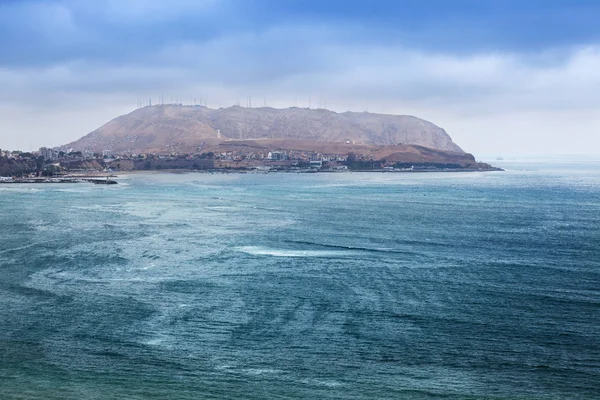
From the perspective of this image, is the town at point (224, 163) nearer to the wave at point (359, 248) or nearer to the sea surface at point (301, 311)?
the sea surface at point (301, 311)

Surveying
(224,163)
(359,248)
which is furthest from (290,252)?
(224,163)

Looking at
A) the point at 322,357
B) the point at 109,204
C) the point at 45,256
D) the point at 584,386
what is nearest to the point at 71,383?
the point at 322,357

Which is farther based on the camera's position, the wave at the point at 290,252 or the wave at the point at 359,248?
the wave at the point at 359,248

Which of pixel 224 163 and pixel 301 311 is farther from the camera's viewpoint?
pixel 224 163

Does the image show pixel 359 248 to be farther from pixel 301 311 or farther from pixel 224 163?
pixel 224 163

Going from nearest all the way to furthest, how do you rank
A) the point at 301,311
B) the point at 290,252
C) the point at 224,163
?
the point at 301,311, the point at 290,252, the point at 224,163

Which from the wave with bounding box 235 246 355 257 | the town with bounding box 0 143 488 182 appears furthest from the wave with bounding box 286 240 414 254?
the town with bounding box 0 143 488 182

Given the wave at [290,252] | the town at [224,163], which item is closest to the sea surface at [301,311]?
the wave at [290,252]

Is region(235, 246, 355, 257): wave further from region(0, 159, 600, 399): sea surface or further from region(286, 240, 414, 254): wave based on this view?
region(286, 240, 414, 254): wave

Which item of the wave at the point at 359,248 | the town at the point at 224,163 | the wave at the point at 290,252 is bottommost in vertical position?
the wave at the point at 290,252
